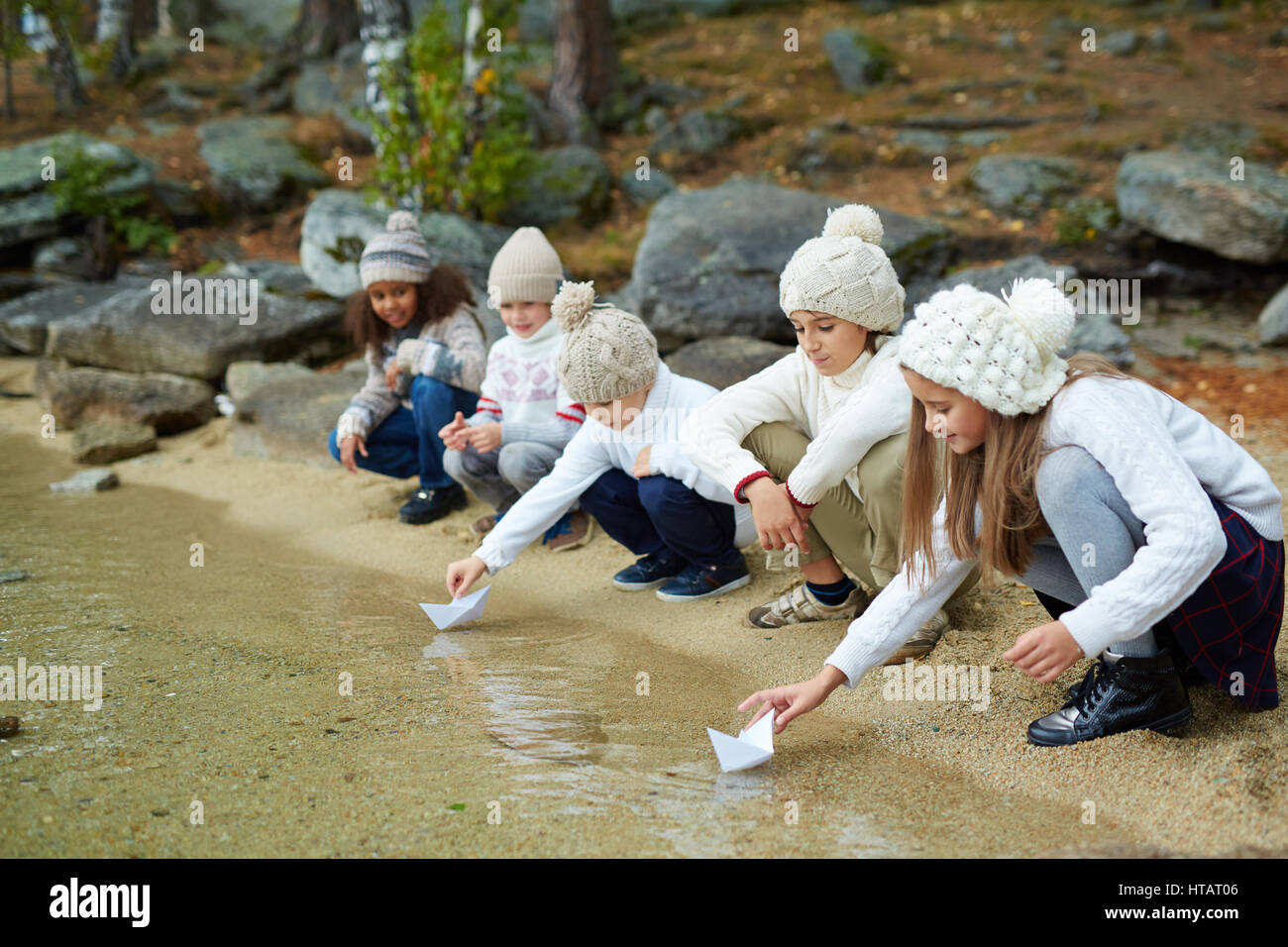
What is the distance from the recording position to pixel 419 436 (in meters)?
4.36

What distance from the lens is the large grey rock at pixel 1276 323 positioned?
5866mm

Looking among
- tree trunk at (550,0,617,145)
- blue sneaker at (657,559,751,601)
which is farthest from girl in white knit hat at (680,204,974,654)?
tree trunk at (550,0,617,145)

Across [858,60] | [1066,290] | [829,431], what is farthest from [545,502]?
[858,60]

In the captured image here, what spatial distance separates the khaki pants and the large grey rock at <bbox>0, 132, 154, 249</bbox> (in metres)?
7.03

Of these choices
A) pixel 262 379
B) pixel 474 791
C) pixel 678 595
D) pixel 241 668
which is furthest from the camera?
pixel 262 379

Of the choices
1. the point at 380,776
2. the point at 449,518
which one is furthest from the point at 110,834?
the point at 449,518

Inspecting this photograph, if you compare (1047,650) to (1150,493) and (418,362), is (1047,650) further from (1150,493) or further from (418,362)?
(418,362)

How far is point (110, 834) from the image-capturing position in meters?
2.10

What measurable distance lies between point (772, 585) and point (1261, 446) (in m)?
2.30

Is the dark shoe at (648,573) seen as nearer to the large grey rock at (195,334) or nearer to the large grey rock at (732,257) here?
the large grey rock at (732,257)

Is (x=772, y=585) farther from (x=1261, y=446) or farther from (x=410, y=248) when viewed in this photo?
(x=1261, y=446)

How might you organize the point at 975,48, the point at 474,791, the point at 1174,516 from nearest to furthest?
the point at 1174,516 → the point at 474,791 → the point at 975,48

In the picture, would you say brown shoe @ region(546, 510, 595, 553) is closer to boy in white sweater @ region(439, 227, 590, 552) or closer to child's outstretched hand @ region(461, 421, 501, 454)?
boy in white sweater @ region(439, 227, 590, 552)

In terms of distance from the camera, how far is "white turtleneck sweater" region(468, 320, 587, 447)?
12.7ft
